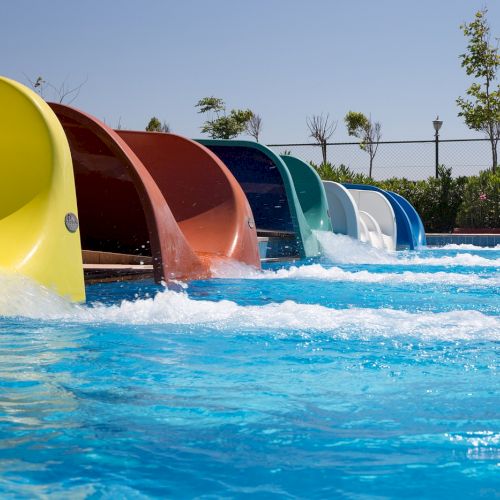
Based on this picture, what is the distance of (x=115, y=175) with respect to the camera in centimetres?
768

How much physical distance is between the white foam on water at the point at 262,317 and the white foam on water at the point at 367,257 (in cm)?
518

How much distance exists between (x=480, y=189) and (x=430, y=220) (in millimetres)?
1356

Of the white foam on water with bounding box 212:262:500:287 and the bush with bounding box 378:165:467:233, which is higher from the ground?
the bush with bounding box 378:165:467:233

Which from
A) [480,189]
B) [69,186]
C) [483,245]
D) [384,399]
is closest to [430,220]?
[480,189]

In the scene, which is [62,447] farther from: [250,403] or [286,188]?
[286,188]

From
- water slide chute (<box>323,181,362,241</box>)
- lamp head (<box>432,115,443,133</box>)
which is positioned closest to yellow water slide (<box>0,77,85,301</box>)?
water slide chute (<box>323,181,362,241</box>)

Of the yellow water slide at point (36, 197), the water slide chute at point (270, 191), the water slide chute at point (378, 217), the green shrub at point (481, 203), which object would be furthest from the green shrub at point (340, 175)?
the yellow water slide at point (36, 197)

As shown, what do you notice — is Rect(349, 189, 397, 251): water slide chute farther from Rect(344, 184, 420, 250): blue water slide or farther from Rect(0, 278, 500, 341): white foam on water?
Rect(0, 278, 500, 341): white foam on water

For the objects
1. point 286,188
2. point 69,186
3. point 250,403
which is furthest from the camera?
point 286,188

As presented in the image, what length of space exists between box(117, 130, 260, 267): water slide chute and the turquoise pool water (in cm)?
319

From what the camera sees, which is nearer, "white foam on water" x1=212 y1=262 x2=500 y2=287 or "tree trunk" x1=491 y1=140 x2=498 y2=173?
"white foam on water" x1=212 y1=262 x2=500 y2=287

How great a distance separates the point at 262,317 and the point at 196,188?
439cm

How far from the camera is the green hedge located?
18.5 metres

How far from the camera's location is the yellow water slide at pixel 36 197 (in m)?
5.18
